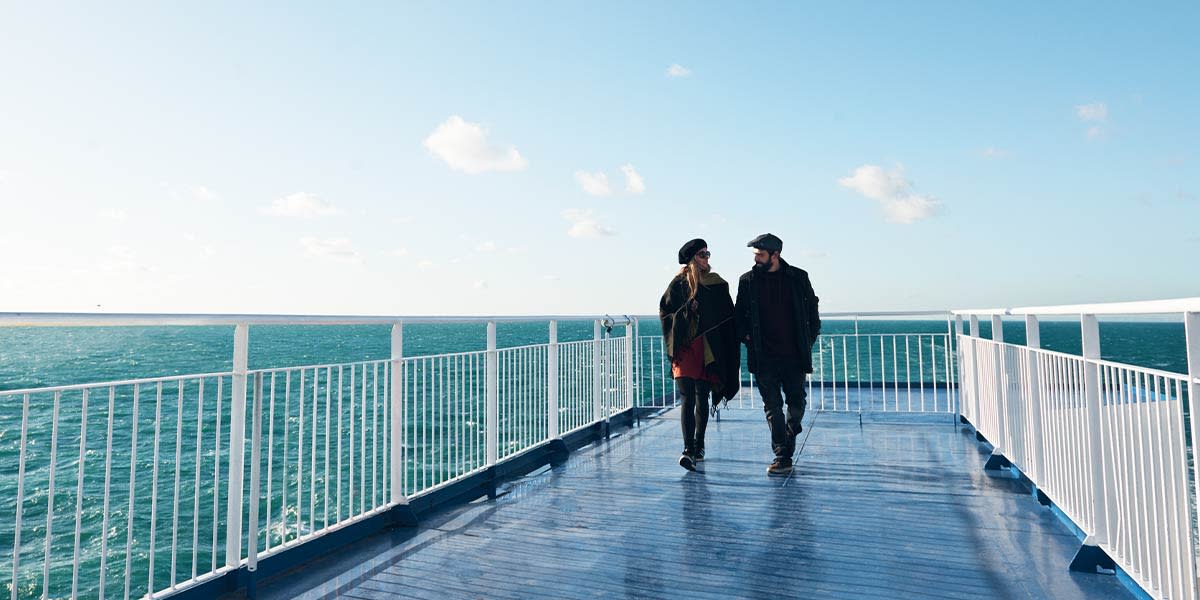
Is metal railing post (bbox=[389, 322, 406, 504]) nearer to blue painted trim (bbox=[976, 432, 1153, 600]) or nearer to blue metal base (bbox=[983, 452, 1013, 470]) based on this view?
blue painted trim (bbox=[976, 432, 1153, 600])

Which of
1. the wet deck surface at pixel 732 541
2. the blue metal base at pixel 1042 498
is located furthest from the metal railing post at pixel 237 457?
the blue metal base at pixel 1042 498

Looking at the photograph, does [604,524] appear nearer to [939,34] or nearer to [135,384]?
[135,384]

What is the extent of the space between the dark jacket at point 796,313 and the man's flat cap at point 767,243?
11 cm

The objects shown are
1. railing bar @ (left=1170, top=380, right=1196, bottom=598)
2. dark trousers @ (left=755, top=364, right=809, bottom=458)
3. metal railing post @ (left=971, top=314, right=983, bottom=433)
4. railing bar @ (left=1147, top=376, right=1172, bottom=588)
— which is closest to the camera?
railing bar @ (left=1170, top=380, right=1196, bottom=598)

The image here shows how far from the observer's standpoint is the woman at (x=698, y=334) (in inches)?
190

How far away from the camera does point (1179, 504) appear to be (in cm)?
209

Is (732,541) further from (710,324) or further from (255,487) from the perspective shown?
(255,487)

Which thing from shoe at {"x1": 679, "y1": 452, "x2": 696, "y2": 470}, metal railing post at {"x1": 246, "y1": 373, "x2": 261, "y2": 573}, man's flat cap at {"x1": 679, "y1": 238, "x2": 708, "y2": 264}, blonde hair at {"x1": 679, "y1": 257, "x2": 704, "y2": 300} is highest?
man's flat cap at {"x1": 679, "y1": 238, "x2": 708, "y2": 264}

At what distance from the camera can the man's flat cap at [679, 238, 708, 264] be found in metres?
4.83

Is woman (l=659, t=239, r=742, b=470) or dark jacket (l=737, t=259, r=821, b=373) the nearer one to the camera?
dark jacket (l=737, t=259, r=821, b=373)

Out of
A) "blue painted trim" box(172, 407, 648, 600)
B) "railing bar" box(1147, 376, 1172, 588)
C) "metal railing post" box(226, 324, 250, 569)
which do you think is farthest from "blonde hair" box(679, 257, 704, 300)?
"metal railing post" box(226, 324, 250, 569)

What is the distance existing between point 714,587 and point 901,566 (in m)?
0.91

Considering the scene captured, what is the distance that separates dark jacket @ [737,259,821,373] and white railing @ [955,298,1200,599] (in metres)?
1.22

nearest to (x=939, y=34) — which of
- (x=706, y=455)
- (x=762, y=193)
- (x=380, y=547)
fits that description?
(x=762, y=193)
